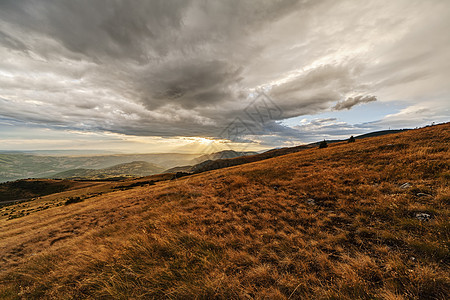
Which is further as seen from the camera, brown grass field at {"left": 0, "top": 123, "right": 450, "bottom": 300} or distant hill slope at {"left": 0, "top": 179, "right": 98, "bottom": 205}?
distant hill slope at {"left": 0, "top": 179, "right": 98, "bottom": 205}

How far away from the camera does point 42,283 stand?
4473 mm

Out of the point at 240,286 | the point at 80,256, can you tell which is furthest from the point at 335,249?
the point at 80,256

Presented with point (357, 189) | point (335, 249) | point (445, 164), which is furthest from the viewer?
point (445, 164)

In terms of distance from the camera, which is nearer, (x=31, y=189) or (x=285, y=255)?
(x=285, y=255)

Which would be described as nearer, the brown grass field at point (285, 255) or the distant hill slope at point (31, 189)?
the brown grass field at point (285, 255)

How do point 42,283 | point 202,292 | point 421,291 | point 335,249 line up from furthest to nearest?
1. point 42,283
2. point 335,249
3. point 202,292
4. point 421,291

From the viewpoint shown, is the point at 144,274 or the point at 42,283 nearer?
the point at 144,274

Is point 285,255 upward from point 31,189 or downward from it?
upward

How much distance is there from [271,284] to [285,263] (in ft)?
2.32

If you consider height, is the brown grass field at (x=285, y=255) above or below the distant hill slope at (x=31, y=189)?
above

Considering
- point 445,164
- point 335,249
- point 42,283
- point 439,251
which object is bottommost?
point 42,283

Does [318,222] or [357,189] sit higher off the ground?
[357,189]

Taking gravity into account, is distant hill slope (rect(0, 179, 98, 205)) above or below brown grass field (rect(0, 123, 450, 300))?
below

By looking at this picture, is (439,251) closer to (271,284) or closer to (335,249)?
(335,249)
